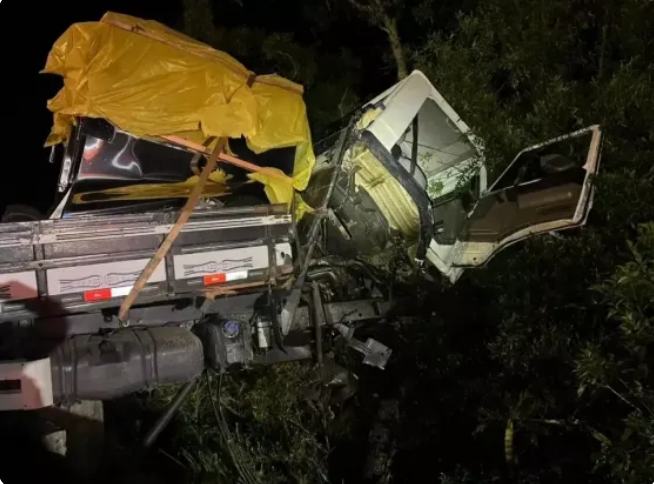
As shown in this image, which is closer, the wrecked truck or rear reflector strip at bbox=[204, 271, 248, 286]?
the wrecked truck

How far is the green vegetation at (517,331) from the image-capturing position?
4305 mm

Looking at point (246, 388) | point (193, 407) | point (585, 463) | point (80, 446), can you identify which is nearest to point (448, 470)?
point (585, 463)

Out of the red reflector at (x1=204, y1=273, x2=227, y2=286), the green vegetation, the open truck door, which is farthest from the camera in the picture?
the open truck door

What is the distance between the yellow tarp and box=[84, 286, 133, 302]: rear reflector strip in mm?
965

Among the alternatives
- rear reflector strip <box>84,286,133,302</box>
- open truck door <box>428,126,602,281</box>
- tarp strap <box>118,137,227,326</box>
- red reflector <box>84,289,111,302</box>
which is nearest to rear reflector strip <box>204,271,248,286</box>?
tarp strap <box>118,137,227,326</box>

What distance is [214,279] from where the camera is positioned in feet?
13.8

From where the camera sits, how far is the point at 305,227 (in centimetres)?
486

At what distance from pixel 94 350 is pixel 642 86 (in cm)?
405

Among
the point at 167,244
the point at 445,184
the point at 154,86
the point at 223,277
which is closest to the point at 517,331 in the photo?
the point at 445,184

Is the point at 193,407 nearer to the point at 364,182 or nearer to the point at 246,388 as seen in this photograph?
the point at 246,388

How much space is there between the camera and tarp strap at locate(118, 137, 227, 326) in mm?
3994

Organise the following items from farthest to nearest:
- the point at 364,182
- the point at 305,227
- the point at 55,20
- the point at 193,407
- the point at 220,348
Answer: the point at 55,20 < the point at 193,407 < the point at 364,182 < the point at 305,227 < the point at 220,348

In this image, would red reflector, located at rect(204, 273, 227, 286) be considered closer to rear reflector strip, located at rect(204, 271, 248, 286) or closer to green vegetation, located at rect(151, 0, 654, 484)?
rear reflector strip, located at rect(204, 271, 248, 286)

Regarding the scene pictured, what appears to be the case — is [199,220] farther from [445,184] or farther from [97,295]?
[445,184]
